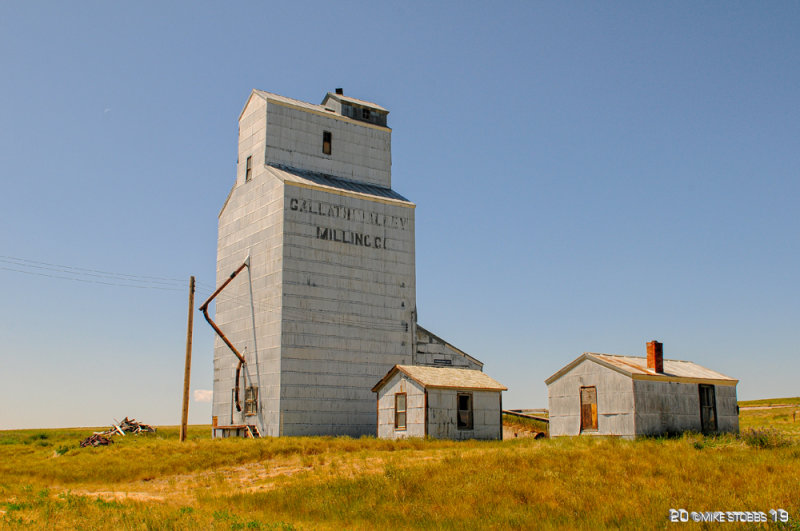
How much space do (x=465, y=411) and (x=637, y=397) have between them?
9.06 metres

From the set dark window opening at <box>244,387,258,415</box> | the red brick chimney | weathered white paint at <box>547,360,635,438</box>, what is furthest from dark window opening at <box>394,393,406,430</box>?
the red brick chimney

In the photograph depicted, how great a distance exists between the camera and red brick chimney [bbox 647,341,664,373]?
30.5m

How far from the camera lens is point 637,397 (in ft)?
93.5

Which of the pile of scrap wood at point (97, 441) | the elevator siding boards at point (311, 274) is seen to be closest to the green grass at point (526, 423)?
the elevator siding boards at point (311, 274)

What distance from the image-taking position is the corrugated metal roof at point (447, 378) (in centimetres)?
3378

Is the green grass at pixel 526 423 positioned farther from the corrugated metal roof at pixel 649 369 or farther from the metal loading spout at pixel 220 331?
the metal loading spout at pixel 220 331

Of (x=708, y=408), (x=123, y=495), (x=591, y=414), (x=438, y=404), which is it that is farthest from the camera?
(x=438, y=404)

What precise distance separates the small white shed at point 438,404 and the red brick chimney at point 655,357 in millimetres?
7866

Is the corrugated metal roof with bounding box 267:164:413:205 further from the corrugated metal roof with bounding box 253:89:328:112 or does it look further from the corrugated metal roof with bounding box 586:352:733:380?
the corrugated metal roof with bounding box 586:352:733:380

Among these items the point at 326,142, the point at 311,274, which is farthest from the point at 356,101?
the point at 311,274

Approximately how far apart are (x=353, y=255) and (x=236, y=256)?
24.1 ft

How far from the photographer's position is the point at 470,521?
16734 millimetres

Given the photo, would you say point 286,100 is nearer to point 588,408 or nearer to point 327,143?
point 327,143

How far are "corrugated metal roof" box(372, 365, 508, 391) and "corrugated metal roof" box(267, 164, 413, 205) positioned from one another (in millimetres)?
11858
